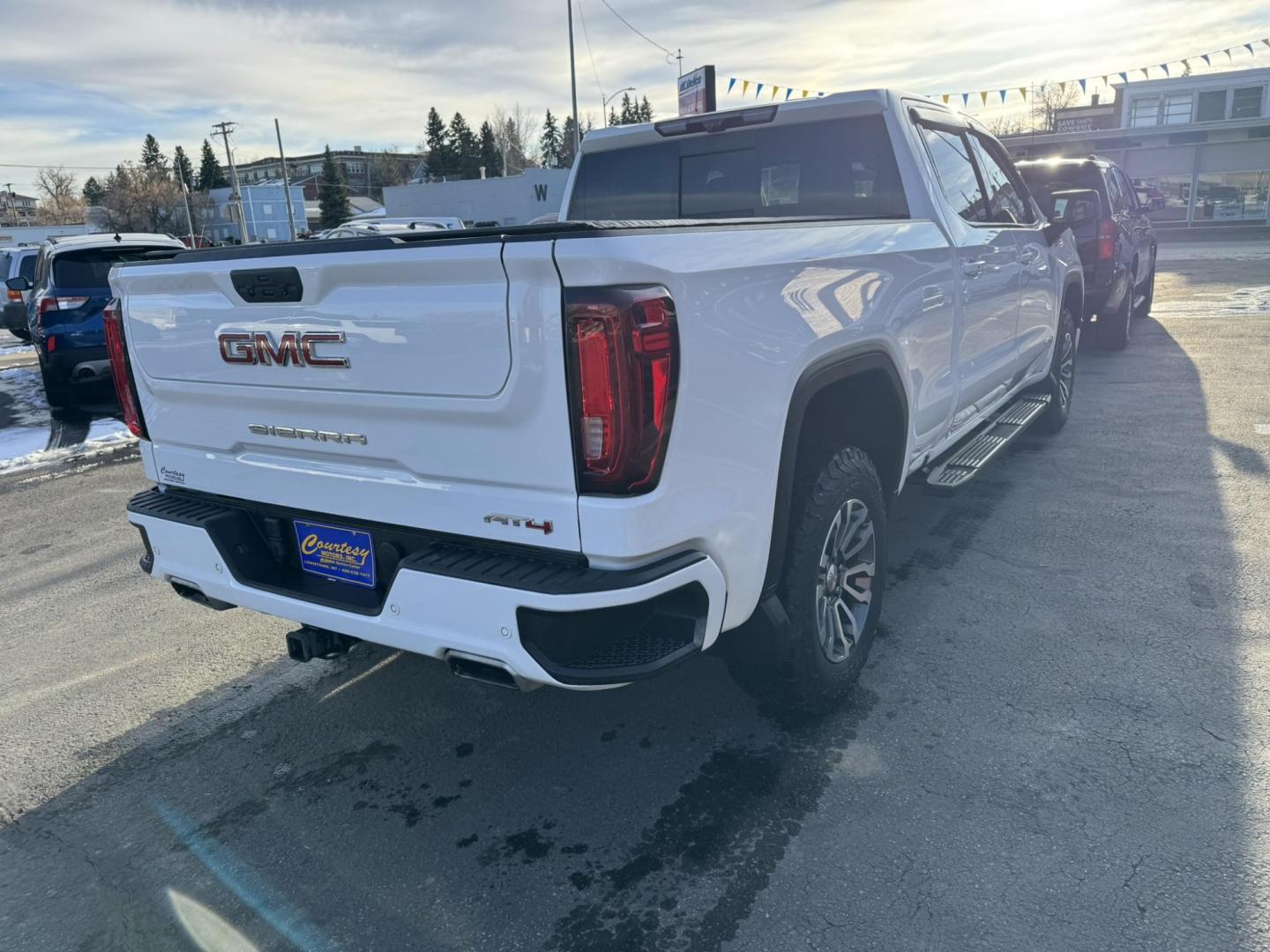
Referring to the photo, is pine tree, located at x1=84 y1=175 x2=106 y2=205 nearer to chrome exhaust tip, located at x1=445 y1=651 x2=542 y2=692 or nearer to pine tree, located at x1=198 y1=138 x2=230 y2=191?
pine tree, located at x1=198 y1=138 x2=230 y2=191

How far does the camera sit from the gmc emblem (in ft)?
8.02

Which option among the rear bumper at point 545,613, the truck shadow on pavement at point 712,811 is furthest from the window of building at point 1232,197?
the rear bumper at point 545,613

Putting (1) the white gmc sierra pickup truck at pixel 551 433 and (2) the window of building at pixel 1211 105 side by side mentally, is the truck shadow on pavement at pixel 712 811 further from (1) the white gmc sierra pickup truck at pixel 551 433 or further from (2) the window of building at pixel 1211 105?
(2) the window of building at pixel 1211 105

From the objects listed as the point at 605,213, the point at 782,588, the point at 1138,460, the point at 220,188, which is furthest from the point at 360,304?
the point at 220,188

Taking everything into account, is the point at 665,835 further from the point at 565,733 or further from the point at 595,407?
the point at 595,407

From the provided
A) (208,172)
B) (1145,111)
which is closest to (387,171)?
(208,172)

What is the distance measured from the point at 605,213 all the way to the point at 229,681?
9.23 ft

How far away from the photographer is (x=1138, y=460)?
6.17 meters

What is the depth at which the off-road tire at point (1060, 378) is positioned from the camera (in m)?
6.51

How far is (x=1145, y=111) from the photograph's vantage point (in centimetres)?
4647

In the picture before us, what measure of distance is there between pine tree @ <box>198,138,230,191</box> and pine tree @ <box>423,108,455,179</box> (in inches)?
1353

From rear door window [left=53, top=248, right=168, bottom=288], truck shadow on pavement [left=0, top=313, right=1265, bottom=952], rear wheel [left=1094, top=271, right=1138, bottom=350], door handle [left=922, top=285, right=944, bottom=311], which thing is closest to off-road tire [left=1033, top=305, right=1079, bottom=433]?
truck shadow on pavement [left=0, top=313, right=1265, bottom=952]

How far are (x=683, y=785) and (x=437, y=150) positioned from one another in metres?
94.1

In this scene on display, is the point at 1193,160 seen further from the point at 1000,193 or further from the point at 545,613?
the point at 545,613
